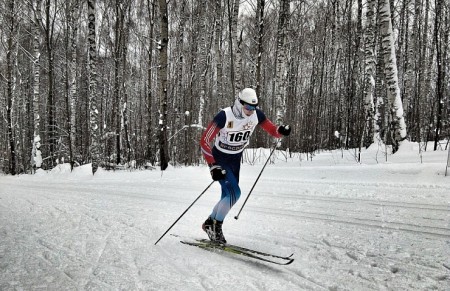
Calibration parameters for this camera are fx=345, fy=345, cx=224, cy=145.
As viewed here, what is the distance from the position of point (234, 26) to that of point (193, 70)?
3.83 m

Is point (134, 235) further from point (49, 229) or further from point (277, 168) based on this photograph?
point (277, 168)

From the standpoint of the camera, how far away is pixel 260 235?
189 inches

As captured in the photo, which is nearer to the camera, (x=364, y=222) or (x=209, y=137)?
(x=209, y=137)

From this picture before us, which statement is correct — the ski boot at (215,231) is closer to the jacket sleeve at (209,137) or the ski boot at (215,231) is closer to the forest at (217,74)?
the jacket sleeve at (209,137)

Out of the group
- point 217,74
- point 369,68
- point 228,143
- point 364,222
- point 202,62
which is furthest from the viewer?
point 202,62

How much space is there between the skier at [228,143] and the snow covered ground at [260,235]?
450mm

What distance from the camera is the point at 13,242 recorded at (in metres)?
4.49

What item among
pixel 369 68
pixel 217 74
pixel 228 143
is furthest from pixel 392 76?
pixel 217 74

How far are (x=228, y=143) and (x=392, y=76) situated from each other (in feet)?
21.8

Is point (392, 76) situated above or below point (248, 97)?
above

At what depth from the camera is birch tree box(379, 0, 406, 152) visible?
30.0ft

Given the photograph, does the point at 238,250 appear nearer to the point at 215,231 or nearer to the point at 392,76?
the point at 215,231

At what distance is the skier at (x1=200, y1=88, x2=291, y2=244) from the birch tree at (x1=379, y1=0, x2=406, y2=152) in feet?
20.1

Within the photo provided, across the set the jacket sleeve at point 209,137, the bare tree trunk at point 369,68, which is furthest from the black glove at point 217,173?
the bare tree trunk at point 369,68
